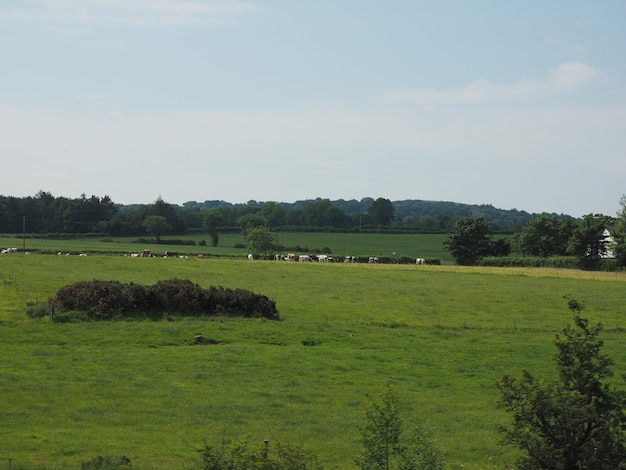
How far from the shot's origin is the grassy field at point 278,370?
65.9ft

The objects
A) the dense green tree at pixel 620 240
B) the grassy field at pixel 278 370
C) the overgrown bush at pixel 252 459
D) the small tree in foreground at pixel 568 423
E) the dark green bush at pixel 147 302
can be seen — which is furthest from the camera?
the dense green tree at pixel 620 240

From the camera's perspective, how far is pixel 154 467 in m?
17.0

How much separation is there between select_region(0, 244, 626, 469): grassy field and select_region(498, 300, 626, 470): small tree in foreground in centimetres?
593

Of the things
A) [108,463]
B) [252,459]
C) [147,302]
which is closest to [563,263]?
[147,302]

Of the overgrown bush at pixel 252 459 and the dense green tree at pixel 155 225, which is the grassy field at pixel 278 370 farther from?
the dense green tree at pixel 155 225

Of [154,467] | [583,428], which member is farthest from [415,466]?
[154,467]

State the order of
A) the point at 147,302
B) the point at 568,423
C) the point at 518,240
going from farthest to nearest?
the point at 518,240 → the point at 147,302 → the point at 568,423

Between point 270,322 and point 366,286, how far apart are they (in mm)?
22264

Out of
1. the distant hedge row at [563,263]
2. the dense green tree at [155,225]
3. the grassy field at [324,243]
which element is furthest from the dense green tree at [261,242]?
the dense green tree at [155,225]

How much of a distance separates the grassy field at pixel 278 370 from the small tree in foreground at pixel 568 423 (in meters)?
5.93

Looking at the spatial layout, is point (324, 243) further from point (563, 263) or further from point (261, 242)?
point (563, 263)

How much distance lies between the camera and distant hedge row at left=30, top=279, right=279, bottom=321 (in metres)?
40.0

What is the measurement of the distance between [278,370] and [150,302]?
14450 millimetres

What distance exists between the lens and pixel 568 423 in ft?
40.1
